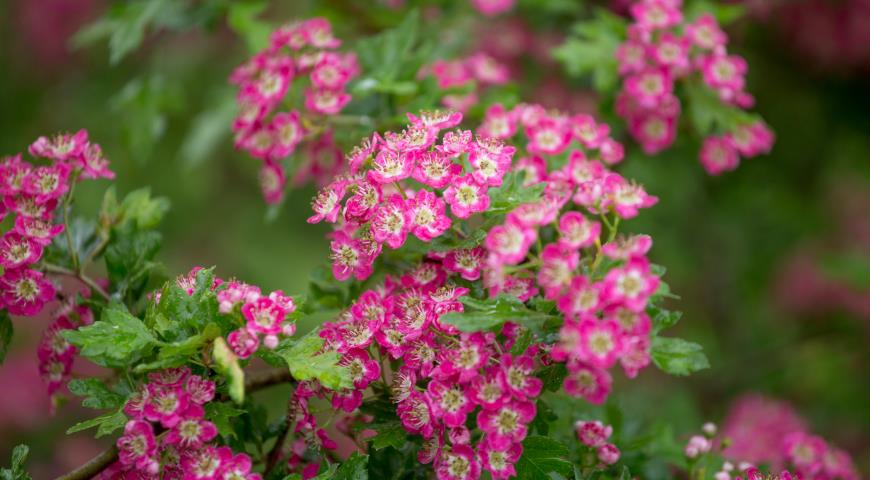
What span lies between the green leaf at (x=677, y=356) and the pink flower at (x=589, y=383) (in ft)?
0.45

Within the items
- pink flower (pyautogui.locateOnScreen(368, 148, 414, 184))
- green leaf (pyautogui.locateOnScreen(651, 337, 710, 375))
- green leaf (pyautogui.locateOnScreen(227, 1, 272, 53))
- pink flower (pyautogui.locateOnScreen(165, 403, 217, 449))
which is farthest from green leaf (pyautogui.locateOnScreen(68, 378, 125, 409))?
green leaf (pyautogui.locateOnScreen(227, 1, 272, 53))

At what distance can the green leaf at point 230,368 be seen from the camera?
4.21ft

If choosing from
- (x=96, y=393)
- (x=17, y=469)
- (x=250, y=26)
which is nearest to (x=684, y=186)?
(x=250, y=26)

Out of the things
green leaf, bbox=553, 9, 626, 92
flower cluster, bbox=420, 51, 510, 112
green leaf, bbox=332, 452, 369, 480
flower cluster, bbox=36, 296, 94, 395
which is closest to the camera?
green leaf, bbox=332, 452, 369, 480

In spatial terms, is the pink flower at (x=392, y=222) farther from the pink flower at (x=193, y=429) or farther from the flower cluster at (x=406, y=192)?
the pink flower at (x=193, y=429)

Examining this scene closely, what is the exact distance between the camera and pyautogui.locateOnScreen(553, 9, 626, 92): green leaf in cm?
236

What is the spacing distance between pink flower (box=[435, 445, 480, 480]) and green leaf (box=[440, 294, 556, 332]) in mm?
247

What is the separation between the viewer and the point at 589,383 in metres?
1.56

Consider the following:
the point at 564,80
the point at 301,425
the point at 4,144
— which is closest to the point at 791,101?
the point at 564,80

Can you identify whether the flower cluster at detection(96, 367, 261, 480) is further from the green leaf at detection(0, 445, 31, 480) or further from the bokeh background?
the bokeh background

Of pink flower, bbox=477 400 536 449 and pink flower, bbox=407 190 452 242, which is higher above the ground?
pink flower, bbox=407 190 452 242

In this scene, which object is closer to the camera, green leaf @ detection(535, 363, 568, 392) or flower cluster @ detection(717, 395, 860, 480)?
green leaf @ detection(535, 363, 568, 392)

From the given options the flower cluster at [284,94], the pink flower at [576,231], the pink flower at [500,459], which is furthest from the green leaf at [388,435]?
the flower cluster at [284,94]

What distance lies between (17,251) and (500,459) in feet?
3.25
